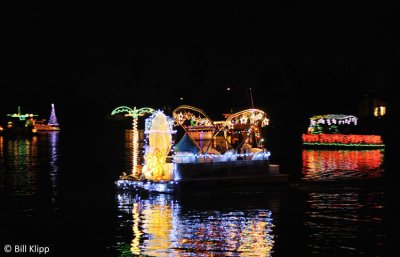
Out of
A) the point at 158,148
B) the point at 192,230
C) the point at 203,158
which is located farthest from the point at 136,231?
the point at 158,148

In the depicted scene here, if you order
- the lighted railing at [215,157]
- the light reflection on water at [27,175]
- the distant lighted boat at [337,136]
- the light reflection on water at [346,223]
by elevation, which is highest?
the distant lighted boat at [337,136]

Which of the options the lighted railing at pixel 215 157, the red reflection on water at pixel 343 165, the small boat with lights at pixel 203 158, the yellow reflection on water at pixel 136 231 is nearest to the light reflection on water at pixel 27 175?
the small boat with lights at pixel 203 158

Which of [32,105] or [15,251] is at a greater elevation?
[32,105]

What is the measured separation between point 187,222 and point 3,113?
127 meters

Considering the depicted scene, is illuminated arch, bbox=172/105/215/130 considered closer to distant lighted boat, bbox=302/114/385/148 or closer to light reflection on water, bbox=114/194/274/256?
light reflection on water, bbox=114/194/274/256

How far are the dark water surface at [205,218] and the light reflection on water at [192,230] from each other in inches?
1.0

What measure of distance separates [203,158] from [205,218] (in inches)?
196

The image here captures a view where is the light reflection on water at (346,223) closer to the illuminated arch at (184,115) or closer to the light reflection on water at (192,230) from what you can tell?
the light reflection on water at (192,230)

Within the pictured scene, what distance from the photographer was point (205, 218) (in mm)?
19797

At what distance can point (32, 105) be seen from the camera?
165250 mm

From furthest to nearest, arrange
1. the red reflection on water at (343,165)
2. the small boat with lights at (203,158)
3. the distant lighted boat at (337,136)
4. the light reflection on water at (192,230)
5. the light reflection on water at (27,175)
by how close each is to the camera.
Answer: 1. the distant lighted boat at (337,136)
2. the red reflection on water at (343,165)
3. the light reflection on water at (27,175)
4. the small boat with lights at (203,158)
5. the light reflection on water at (192,230)

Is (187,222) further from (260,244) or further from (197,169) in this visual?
(197,169)

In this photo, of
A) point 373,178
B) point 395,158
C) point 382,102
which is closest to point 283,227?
point 373,178

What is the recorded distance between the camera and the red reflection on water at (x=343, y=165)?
31736mm
